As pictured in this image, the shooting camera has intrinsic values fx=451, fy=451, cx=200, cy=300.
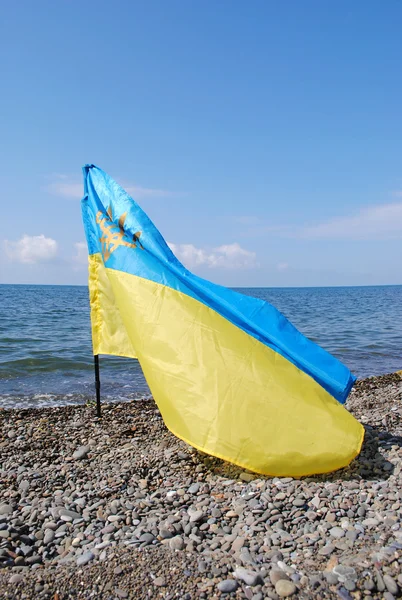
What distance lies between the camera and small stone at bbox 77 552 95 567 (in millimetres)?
3863

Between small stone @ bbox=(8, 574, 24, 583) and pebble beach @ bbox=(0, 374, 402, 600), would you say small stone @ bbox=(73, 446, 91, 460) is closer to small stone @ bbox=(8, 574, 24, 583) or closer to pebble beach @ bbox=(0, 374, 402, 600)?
pebble beach @ bbox=(0, 374, 402, 600)

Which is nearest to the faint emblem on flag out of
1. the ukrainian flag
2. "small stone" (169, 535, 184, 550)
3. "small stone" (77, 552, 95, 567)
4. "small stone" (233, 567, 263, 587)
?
the ukrainian flag

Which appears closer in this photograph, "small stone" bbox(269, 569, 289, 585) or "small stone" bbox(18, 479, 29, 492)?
"small stone" bbox(269, 569, 289, 585)

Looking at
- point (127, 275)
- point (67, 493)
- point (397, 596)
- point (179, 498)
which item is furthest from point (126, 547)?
point (127, 275)

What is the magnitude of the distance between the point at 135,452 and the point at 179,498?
1.68m

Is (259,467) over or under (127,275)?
under

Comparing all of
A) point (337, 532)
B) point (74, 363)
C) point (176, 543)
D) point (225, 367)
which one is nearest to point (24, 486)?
point (176, 543)

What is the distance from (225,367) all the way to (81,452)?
2747 millimetres

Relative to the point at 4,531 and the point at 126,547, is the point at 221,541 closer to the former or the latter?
the point at 126,547

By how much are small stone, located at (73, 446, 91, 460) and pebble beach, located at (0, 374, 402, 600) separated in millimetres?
16

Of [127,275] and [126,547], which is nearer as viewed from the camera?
[126,547]

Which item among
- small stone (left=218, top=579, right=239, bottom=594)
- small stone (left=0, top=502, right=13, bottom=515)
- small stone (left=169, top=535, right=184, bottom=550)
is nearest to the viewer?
small stone (left=218, top=579, right=239, bottom=594)

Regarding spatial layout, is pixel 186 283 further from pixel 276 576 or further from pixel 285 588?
pixel 285 588

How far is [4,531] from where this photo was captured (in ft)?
14.8
